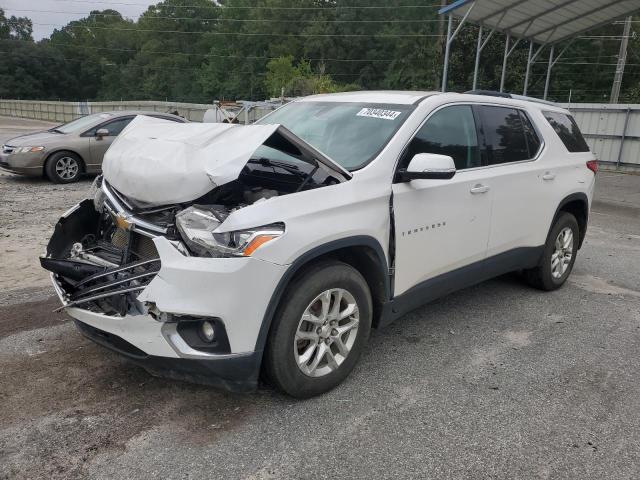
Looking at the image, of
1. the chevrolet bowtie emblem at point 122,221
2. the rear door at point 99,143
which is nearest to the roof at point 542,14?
the rear door at point 99,143

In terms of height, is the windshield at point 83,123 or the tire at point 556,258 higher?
the windshield at point 83,123

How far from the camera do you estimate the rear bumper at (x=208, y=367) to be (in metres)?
2.68

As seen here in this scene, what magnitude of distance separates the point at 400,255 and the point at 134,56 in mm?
104221

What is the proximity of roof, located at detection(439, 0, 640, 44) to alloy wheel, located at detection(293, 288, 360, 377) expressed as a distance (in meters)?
12.9

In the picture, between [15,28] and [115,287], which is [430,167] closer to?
[115,287]

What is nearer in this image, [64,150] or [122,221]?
[122,221]

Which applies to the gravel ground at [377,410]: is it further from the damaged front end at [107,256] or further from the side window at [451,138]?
the side window at [451,138]

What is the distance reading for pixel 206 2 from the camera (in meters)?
90.8

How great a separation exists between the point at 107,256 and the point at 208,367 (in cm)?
109

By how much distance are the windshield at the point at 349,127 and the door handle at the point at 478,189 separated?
790 millimetres

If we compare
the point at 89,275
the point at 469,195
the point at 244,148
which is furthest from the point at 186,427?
the point at 469,195

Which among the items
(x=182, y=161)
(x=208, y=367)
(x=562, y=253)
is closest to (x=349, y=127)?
(x=182, y=161)

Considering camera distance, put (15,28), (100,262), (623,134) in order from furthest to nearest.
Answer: (15,28) → (623,134) → (100,262)

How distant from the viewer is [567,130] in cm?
530
